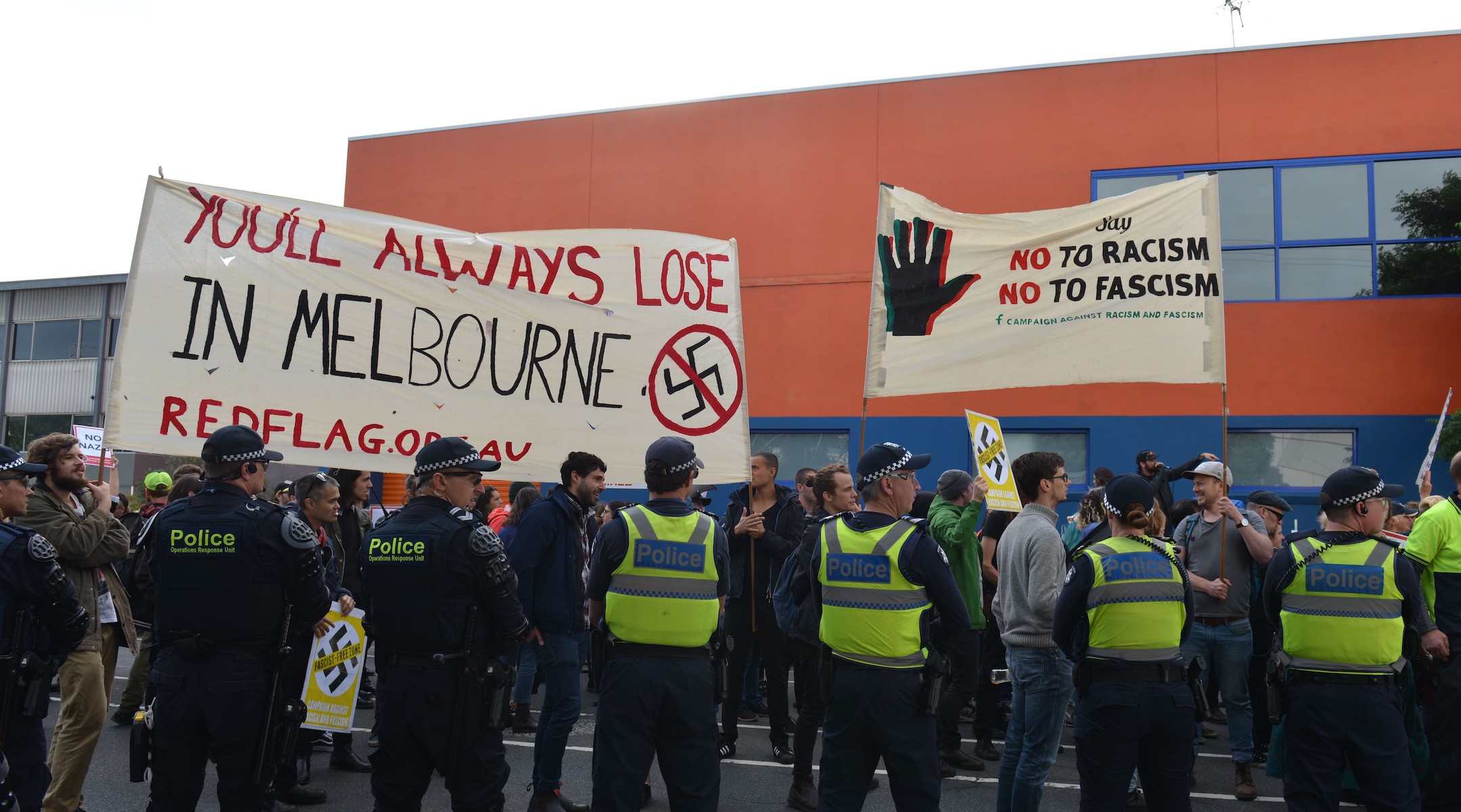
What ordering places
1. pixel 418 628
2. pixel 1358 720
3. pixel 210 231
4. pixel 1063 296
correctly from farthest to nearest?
pixel 1063 296 → pixel 210 231 → pixel 1358 720 → pixel 418 628

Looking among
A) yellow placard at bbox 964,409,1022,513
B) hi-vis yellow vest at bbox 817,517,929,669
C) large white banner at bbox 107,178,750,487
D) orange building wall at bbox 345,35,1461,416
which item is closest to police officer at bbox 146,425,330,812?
large white banner at bbox 107,178,750,487

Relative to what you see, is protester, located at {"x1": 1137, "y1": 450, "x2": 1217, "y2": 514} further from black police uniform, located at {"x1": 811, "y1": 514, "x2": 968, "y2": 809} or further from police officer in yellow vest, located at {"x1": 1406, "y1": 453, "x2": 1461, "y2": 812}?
black police uniform, located at {"x1": 811, "y1": 514, "x2": 968, "y2": 809}

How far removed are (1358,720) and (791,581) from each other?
296cm

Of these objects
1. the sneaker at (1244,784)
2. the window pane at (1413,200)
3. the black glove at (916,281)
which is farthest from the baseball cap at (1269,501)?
the window pane at (1413,200)

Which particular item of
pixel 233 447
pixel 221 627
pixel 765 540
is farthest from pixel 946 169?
pixel 221 627

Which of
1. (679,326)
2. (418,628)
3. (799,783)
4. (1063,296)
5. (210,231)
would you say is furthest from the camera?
(1063,296)

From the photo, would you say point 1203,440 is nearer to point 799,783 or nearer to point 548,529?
point 799,783

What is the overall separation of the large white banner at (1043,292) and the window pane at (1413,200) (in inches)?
342

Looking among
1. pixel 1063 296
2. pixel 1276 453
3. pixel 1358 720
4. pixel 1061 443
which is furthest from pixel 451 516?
pixel 1276 453

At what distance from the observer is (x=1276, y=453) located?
14.6m

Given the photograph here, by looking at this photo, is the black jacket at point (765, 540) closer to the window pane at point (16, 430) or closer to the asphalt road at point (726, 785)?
the asphalt road at point (726, 785)

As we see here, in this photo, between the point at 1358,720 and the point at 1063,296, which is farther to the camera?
the point at 1063,296

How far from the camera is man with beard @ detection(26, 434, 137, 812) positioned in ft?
18.2

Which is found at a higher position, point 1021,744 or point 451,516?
point 451,516
